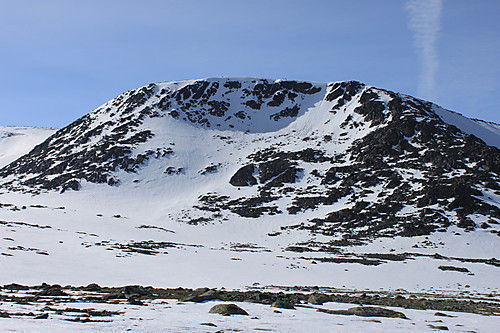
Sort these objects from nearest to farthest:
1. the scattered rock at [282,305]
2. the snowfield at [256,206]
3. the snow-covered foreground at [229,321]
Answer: the snow-covered foreground at [229,321] < the scattered rock at [282,305] < the snowfield at [256,206]

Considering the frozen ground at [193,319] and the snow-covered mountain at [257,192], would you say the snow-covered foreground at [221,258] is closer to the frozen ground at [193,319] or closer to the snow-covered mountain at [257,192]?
the snow-covered mountain at [257,192]

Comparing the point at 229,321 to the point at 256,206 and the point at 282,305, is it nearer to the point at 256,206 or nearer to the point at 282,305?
the point at 282,305

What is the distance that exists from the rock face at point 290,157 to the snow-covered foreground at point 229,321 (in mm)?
45563

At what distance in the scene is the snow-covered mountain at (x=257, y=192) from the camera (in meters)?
41.6

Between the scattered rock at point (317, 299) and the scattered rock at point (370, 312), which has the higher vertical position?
the scattered rock at point (317, 299)

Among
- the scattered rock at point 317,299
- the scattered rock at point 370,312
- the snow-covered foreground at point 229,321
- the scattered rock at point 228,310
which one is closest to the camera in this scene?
the snow-covered foreground at point 229,321

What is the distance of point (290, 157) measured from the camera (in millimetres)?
108438

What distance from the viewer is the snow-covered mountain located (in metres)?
41.6

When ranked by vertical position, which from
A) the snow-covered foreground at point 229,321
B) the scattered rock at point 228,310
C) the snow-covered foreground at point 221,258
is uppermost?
the snow-covered foreground at point 221,258

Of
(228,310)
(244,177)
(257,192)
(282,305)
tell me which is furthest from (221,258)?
(244,177)

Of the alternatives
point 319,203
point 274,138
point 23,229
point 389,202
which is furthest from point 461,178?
point 23,229

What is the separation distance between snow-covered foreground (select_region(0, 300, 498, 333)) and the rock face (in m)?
45.6

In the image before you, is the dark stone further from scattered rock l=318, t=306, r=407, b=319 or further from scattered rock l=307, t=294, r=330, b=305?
scattered rock l=318, t=306, r=407, b=319

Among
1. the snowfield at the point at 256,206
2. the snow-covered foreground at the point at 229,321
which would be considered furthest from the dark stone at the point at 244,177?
A: the snow-covered foreground at the point at 229,321
